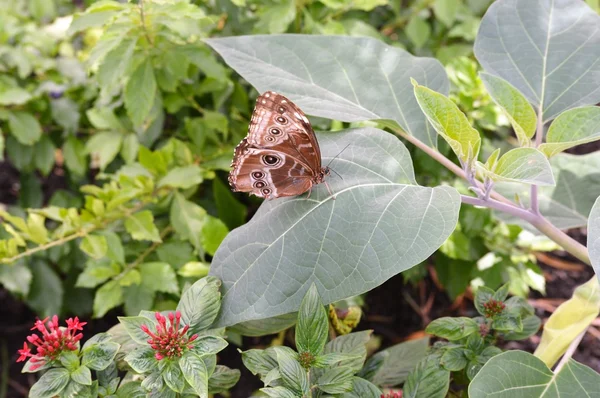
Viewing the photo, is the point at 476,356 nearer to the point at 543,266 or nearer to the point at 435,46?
the point at 435,46

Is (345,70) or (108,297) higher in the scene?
(345,70)

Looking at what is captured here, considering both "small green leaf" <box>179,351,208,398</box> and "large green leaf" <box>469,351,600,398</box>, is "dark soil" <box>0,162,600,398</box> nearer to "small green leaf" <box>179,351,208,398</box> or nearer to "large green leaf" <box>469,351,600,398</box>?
"large green leaf" <box>469,351,600,398</box>

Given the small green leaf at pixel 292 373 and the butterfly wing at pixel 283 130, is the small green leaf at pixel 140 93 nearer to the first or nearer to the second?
the butterfly wing at pixel 283 130

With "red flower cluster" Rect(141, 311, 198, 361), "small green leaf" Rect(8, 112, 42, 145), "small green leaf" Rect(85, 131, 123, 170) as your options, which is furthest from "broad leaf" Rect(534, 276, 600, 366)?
"small green leaf" Rect(8, 112, 42, 145)

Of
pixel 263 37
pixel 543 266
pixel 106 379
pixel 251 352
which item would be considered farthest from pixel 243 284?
pixel 543 266

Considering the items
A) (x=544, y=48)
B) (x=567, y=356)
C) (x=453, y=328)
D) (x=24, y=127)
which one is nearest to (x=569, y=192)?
(x=544, y=48)

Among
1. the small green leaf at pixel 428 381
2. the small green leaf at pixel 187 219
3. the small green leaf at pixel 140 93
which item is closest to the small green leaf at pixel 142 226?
the small green leaf at pixel 187 219

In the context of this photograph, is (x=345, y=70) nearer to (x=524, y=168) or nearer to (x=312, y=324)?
(x=524, y=168)
